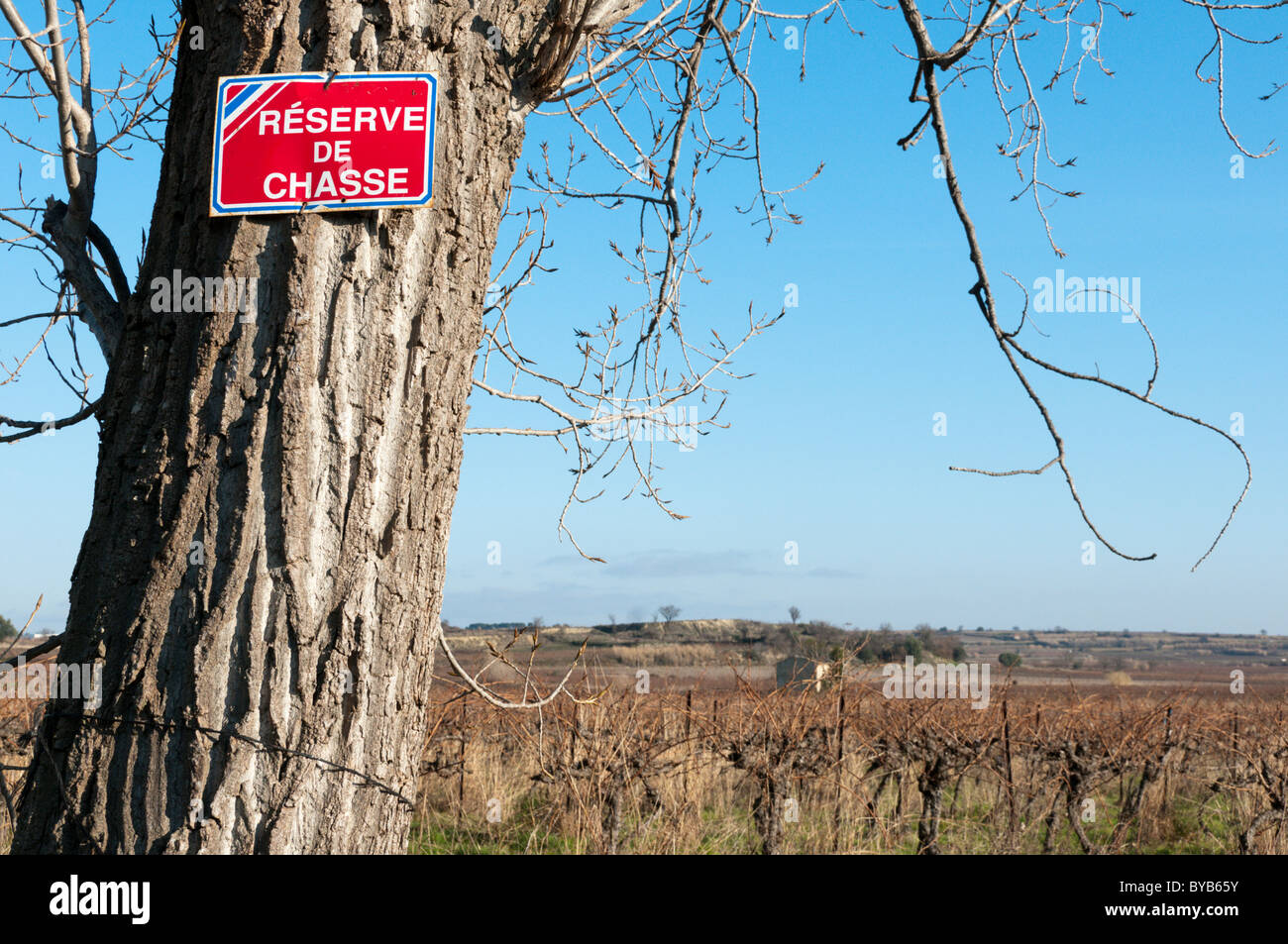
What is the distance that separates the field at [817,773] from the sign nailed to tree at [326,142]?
3.65 m

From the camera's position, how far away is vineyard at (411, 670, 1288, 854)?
645 cm

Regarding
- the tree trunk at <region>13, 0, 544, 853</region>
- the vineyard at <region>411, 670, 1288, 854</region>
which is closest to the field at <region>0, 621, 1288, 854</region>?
the vineyard at <region>411, 670, 1288, 854</region>

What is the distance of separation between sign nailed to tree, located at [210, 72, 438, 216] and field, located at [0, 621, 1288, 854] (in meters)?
3.65

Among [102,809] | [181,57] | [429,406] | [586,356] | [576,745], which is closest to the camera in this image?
[102,809]

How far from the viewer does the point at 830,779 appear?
6652mm

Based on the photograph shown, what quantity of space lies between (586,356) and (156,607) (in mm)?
2293

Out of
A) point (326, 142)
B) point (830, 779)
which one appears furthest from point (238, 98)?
point (830, 779)

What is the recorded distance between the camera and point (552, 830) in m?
7.89

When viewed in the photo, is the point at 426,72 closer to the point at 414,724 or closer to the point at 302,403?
the point at 302,403

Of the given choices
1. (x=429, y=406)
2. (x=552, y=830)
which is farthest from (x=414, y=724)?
(x=552, y=830)

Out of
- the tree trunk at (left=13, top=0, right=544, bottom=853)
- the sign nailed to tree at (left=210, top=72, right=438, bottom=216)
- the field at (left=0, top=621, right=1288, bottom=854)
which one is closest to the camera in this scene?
the tree trunk at (left=13, top=0, right=544, bottom=853)

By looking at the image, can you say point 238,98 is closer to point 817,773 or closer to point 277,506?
point 277,506

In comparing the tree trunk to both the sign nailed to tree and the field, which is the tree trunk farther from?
the field

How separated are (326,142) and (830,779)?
6.08 meters
